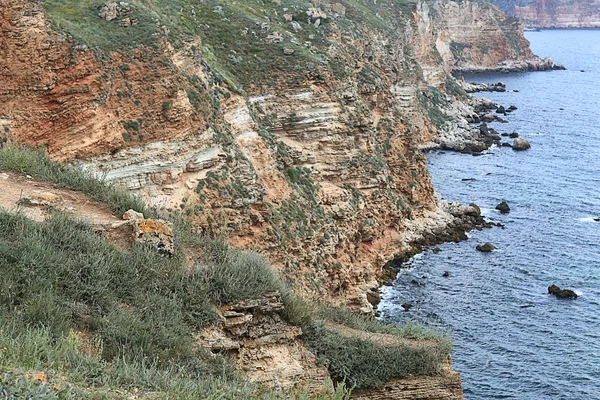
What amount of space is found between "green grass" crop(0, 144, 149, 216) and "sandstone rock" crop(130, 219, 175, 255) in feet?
4.94

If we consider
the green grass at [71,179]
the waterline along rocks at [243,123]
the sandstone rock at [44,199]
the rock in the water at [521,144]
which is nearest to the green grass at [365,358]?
the green grass at [71,179]

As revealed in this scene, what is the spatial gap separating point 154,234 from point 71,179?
13.0ft

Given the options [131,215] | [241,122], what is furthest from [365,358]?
[241,122]

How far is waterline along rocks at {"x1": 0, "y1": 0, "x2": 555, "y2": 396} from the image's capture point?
26.9m

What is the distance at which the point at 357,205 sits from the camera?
146 feet

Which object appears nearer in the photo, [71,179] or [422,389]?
[422,389]

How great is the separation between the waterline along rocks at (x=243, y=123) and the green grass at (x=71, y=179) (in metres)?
8.31

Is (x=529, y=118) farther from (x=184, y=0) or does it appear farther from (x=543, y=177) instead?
(x=184, y=0)

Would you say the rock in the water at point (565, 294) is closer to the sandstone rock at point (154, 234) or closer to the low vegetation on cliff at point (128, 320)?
the low vegetation on cliff at point (128, 320)

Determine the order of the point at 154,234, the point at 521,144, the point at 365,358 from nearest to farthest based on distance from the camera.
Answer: the point at 154,234
the point at 365,358
the point at 521,144

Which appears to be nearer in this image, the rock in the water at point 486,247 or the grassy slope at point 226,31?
the grassy slope at point 226,31

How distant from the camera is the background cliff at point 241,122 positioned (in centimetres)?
2691

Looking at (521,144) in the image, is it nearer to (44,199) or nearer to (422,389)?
(422,389)

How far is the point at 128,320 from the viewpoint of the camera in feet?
→ 38.1
